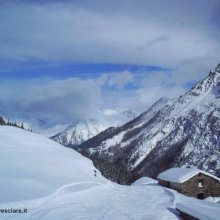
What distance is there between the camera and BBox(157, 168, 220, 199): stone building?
66.8 m

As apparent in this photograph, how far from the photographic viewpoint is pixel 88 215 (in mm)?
30875

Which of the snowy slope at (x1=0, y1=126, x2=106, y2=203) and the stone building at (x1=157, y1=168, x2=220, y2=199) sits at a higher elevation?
the snowy slope at (x1=0, y1=126, x2=106, y2=203)

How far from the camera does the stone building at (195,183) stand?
66.8 meters

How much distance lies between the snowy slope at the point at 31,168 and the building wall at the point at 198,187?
15546mm

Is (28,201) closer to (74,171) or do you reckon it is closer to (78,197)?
(78,197)

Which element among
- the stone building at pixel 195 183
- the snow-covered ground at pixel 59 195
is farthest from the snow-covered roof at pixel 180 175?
the snow-covered ground at pixel 59 195

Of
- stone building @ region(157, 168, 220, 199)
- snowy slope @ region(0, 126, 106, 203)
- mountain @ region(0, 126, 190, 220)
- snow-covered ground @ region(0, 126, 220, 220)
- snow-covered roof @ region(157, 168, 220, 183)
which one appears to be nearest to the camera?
mountain @ region(0, 126, 190, 220)

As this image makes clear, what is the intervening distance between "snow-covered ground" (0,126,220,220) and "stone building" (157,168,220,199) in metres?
15.9

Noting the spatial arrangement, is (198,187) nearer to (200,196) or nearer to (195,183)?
(195,183)

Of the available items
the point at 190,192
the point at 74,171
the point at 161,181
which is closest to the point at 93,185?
the point at 74,171

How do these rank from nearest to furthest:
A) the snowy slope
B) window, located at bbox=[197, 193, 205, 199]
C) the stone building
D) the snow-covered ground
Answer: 1. the snow-covered ground
2. the snowy slope
3. the stone building
4. window, located at bbox=[197, 193, 205, 199]

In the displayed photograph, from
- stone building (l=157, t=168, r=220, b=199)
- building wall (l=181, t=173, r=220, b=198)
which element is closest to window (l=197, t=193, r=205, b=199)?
stone building (l=157, t=168, r=220, b=199)

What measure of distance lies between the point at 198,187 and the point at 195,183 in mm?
962

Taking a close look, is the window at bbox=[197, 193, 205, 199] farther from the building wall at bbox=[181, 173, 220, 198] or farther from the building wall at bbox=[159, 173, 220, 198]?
the building wall at bbox=[181, 173, 220, 198]
